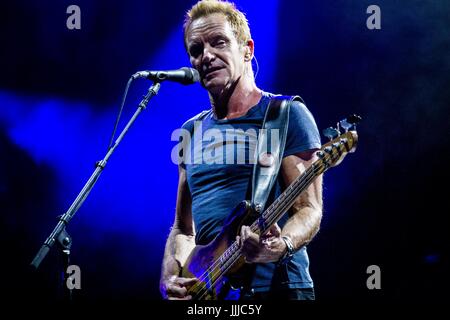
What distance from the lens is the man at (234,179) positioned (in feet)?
8.31

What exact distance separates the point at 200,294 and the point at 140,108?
2.96 feet

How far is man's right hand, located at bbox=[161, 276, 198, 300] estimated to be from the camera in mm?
2797

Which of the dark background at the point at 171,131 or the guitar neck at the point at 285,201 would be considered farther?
the dark background at the point at 171,131

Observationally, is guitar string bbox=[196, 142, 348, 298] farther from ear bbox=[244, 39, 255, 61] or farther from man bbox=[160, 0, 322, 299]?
ear bbox=[244, 39, 255, 61]

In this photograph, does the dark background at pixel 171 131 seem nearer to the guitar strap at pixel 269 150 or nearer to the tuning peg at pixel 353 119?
the guitar strap at pixel 269 150

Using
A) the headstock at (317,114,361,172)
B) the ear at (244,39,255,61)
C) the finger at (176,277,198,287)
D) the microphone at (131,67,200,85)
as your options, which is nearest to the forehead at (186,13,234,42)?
the ear at (244,39,255,61)

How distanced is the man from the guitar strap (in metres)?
0.03

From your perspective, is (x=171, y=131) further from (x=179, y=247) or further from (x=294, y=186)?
(x=294, y=186)

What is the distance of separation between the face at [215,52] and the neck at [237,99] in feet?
0.12

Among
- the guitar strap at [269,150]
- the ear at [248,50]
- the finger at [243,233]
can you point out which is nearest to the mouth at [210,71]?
the ear at [248,50]

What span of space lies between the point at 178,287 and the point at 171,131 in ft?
3.75

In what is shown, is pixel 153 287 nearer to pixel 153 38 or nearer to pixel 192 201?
→ pixel 192 201

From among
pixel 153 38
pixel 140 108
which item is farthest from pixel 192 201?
pixel 153 38

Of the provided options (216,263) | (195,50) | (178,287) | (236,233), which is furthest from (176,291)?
(195,50)
